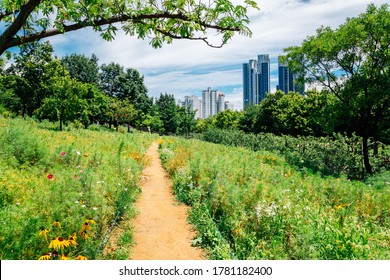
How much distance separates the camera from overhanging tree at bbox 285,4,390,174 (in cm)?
1544

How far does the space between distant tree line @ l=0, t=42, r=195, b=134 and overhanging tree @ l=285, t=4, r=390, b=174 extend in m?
16.0

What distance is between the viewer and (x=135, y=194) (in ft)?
27.7

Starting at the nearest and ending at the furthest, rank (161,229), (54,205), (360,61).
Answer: (54,205) < (161,229) < (360,61)

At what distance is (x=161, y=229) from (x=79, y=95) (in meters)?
26.5

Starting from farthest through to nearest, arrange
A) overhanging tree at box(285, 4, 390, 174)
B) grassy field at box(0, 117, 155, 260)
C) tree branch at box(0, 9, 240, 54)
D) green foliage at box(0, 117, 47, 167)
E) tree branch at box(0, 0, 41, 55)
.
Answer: overhanging tree at box(285, 4, 390, 174)
green foliage at box(0, 117, 47, 167)
grassy field at box(0, 117, 155, 260)
tree branch at box(0, 9, 240, 54)
tree branch at box(0, 0, 41, 55)

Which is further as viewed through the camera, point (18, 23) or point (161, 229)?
point (161, 229)

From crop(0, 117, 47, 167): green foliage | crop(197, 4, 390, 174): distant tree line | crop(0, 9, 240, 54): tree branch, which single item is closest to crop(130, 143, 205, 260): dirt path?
crop(0, 117, 47, 167): green foliage

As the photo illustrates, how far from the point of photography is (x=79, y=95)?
96.6ft

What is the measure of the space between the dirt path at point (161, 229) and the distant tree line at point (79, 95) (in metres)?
5.40

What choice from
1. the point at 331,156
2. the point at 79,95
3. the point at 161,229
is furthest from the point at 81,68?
the point at 161,229

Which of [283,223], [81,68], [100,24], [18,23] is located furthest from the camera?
[81,68]

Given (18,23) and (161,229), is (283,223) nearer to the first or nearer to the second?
(161,229)

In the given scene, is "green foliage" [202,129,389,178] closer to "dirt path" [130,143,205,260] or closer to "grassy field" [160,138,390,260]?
"grassy field" [160,138,390,260]

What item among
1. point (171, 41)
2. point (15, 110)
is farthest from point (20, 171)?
point (15, 110)
